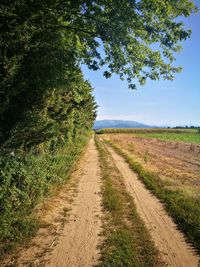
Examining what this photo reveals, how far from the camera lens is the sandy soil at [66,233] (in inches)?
205

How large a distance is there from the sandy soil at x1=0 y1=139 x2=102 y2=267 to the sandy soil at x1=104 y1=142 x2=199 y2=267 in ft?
5.12

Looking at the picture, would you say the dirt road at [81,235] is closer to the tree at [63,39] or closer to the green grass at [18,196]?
the green grass at [18,196]

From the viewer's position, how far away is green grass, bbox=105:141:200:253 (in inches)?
260

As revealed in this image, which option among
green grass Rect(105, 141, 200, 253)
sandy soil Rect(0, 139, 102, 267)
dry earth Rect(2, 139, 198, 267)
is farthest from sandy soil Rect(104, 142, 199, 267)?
sandy soil Rect(0, 139, 102, 267)

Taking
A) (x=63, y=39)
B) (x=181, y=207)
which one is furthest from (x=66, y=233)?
(x=63, y=39)

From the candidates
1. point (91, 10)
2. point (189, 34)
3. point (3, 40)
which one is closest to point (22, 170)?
point (3, 40)

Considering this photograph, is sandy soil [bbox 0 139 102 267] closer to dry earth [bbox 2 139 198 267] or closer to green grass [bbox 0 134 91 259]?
dry earth [bbox 2 139 198 267]

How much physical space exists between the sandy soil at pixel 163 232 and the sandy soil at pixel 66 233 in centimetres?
156

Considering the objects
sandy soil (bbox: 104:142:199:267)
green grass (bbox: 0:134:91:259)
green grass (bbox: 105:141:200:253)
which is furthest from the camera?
green grass (bbox: 105:141:200:253)

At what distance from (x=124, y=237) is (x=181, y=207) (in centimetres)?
323

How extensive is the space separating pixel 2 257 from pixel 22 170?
193cm

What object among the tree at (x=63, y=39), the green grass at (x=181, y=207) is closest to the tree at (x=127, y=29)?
the tree at (x=63, y=39)

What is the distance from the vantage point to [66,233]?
6.54 m

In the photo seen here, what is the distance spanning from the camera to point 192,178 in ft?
45.0
